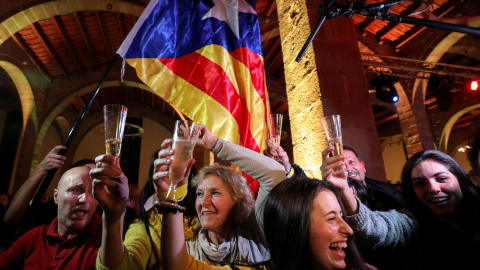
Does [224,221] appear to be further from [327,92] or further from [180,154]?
[327,92]

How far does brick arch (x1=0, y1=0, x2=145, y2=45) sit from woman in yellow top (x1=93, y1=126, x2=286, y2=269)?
4532mm

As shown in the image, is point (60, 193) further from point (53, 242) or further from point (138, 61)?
point (138, 61)

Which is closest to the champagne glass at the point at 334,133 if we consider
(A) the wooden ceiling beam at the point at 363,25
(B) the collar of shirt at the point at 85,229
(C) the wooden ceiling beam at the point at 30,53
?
(B) the collar of shirt at the point at 85,229

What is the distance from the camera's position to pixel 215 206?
1.53m

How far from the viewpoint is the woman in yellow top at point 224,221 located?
4.26 ft

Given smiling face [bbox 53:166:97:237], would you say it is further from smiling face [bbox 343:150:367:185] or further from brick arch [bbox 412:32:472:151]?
brick arch [bbox 412:32:472:151]

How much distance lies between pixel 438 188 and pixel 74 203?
2031mm

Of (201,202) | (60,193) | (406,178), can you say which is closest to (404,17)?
(406,178)

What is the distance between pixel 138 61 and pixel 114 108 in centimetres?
116

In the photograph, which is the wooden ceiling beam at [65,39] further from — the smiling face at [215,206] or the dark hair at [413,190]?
the dark hair at [413,190]

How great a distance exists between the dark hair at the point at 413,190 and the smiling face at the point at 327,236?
2.28 feet

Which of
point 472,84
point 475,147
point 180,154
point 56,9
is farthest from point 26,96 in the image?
point 472,84

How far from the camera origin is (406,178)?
1.65 meters

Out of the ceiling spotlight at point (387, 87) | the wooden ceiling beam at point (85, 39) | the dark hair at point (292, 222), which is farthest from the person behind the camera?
the ceiling spotlight at point (387, 87)
